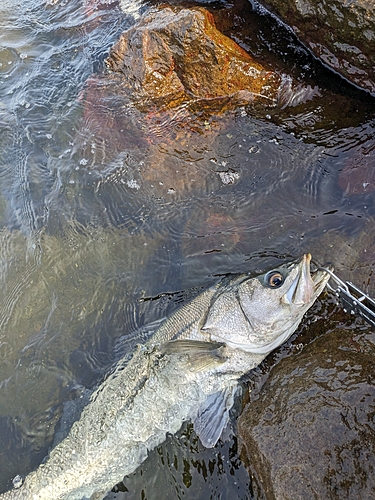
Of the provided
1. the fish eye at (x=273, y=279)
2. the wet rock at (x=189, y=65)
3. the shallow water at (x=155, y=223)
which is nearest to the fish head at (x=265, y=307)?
the fish eye at (x=273, y=279)

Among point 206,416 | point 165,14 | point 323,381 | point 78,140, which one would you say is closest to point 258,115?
point 165,14

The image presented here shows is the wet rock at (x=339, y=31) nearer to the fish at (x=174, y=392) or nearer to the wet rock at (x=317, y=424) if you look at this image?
the fish at (x=174, y=392)

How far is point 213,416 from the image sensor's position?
427 cm

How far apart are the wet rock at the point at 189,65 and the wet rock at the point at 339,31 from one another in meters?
0.60

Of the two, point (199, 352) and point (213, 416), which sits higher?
point (199, 352)

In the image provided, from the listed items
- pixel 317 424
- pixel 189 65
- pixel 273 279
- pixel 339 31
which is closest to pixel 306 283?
pixel 273 279

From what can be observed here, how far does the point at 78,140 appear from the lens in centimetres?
577

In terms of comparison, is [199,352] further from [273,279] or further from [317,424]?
[317,424]

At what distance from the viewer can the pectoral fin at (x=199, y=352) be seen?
165 inches

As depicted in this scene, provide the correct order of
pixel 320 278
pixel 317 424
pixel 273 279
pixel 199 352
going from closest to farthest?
pixel 317 424 → pixel 320 278 → pixel 273 279 → pixel 199 352

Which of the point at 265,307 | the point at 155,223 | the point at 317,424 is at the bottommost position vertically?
the point at 317,424

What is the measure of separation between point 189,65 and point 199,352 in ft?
11.4

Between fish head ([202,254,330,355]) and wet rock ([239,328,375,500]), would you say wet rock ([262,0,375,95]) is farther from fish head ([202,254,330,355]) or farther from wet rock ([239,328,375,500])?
wet rock ([239,328,375,500])

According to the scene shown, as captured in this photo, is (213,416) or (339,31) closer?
(213,416)
